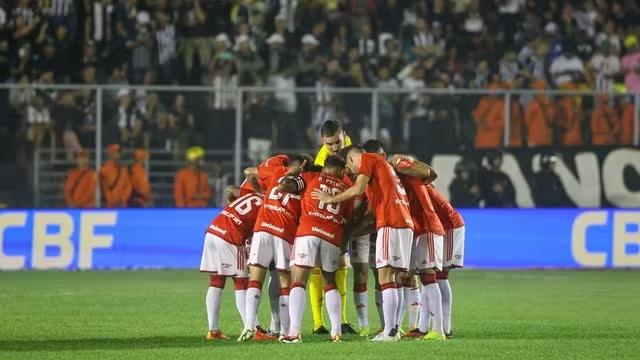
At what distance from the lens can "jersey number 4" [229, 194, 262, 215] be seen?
14102 mm

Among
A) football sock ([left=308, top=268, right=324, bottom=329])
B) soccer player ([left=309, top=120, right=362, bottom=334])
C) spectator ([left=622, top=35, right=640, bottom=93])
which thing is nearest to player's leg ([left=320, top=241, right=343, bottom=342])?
soccer player ([left=309, top=120, right=362, bottom=334])

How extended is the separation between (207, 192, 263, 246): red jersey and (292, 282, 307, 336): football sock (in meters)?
1.12

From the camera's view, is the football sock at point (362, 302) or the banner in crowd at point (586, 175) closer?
the football sock at point (362, 302)

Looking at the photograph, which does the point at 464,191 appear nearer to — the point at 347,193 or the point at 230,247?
the point at 230,247

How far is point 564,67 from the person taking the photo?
2934 centimetres

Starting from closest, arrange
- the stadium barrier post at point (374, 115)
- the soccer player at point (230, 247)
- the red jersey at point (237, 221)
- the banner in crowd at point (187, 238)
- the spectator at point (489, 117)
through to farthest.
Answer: the soccer player at point (230, 247) → the red jersey at point (237, 221) → the banner in crowd at point (187, 238) → the stadium barrier post at point (374, 115) → the spectator at point (489, 117)

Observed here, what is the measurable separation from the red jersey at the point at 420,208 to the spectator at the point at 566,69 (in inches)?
612

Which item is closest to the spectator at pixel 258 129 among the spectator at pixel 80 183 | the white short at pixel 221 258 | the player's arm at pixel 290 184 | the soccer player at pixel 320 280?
the spectator at pixel 80 183

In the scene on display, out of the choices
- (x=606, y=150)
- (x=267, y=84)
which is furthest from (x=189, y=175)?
(x=606, y=150)

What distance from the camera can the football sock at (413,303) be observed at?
14172 mm

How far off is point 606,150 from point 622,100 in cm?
94

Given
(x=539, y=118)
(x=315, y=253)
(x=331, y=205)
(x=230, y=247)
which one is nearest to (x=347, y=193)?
(x=331, y=205)

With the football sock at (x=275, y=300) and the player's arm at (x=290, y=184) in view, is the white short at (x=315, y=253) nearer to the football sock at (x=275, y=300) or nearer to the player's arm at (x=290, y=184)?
the player's arm at (x=290, y=184)

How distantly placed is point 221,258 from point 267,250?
0.63 m
